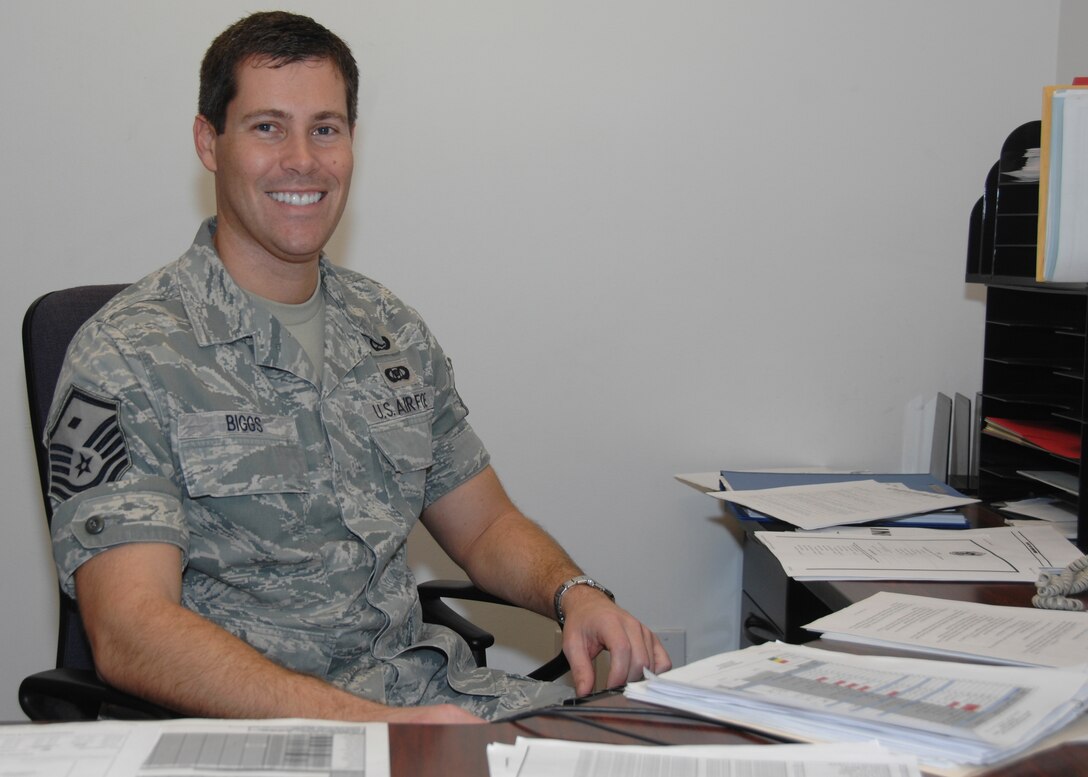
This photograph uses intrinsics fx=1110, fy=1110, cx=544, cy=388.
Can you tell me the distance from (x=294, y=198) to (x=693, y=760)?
966 mm

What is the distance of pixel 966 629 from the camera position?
1.13 meters

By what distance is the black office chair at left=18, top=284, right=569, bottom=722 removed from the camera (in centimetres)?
117

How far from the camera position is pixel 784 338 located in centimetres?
223

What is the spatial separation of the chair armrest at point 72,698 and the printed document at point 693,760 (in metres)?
0.50

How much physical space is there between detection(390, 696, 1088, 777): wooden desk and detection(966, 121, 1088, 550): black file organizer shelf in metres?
1.06

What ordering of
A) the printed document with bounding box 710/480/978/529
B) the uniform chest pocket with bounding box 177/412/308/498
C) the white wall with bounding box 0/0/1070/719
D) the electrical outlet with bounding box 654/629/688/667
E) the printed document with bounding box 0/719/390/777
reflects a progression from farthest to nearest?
the electrical outlet with bounding box 654/629/688/667, the white wall with bounding box 0/0/1070/719, the printed document with bounding box 710/480/978/529, the uniform chest pocket with bounding box 177/412/308/498, the printed document with bounding box 0/719/390/777

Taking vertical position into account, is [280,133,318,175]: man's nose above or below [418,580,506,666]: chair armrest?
above

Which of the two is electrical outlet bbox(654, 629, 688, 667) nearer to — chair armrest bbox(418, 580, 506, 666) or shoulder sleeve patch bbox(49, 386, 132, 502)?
chair armrest bbox(418, 580, 506, 666)

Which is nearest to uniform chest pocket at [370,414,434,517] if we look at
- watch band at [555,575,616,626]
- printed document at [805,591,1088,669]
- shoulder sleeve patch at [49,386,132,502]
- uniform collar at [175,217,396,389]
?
uniform collar at [175,217,396,389]

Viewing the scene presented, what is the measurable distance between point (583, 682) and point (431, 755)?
500 millimetres

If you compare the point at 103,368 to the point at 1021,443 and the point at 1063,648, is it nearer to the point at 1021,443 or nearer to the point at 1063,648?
the point at 1063,648

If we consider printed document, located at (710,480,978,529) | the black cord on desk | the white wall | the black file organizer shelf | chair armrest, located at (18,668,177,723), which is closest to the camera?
the black cord on desk

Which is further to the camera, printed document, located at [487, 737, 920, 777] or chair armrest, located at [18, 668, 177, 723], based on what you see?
chair armrest, located at [18, 668, 177, 723]

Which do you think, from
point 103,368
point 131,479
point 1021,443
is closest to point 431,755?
point 131,479
